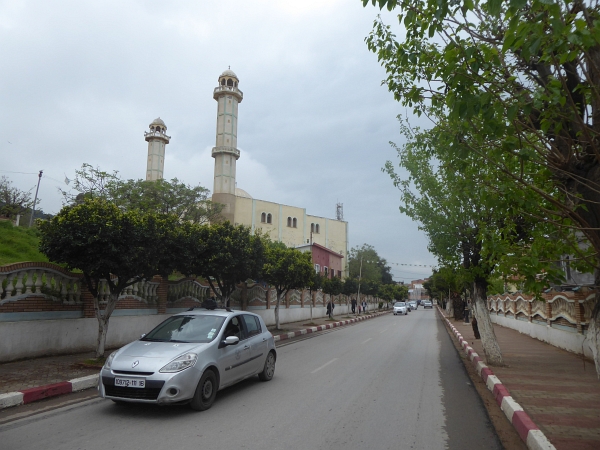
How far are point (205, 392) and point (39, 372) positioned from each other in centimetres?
468

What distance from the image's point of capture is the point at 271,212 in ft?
207

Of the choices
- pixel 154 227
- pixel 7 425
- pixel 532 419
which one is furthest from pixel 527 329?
pixel 7 425

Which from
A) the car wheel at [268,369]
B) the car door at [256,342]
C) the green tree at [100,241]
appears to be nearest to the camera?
the car door at [256,342]

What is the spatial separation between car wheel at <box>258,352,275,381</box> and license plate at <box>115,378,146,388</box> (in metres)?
3.21

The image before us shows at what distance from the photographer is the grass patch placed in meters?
16.9

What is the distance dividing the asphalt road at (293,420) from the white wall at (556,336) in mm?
5901

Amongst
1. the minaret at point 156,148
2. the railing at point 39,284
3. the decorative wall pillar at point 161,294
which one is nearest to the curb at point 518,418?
the railing at point 39,284

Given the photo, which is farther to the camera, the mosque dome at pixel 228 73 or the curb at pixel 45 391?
the mosque dome at pixel 228 73

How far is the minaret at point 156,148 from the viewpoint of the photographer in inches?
2309

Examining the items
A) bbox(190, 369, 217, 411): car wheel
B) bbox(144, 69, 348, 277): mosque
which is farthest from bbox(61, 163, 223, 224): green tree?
bbox(190, 369, 217, 411): car wheel

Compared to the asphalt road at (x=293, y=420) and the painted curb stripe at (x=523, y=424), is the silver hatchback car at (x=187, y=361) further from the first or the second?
the painted curb stripe at (x=523, y=424)

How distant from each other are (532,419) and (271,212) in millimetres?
57429

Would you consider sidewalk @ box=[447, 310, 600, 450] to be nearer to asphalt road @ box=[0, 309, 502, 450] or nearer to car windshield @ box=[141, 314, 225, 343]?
asphalt road @ box=[0, 309, 502, 450]

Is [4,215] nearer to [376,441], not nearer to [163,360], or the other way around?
[163,360]
